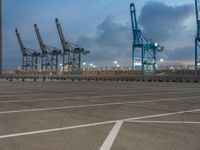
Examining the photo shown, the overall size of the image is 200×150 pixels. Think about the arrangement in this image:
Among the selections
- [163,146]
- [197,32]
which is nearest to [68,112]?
[163,146]

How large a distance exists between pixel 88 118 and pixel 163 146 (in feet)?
12.3

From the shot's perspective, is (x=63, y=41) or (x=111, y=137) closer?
(x=111, y=137)

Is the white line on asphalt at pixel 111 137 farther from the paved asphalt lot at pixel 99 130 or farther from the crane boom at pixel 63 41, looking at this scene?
the crane boom at pixel 63 41

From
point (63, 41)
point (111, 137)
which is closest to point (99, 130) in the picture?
point (111, 137)

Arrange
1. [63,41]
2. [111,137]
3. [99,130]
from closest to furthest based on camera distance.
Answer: [111,137] → [99,130] → [63,41]

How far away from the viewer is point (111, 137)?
23.4ft

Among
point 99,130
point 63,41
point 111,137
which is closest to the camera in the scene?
point 111,137

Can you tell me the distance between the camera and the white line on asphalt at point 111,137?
630 cm

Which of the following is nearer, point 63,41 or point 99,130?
point 99,130

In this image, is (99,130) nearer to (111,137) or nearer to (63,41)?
(111,137)

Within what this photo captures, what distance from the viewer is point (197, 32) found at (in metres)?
81.2

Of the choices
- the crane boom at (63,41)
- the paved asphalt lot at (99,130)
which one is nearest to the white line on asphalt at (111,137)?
the paved asphalt lot at (99,130)

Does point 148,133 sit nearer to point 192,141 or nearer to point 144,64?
point 192,141

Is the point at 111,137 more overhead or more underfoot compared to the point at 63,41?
more underfoot
